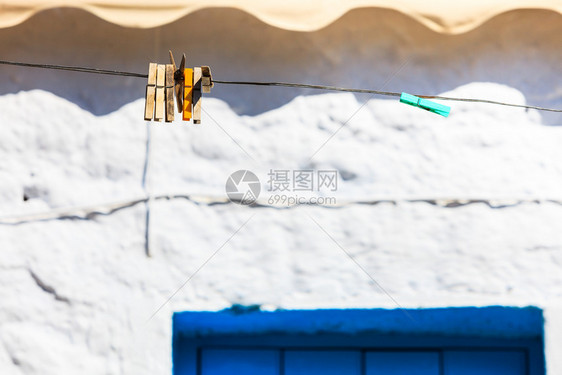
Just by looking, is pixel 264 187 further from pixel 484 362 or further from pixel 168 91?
pixel 484 362

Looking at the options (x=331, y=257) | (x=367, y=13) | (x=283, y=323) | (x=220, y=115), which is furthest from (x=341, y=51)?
(x=283, y=323)

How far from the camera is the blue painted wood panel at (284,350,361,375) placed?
9.61ft

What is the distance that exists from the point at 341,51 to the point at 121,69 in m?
0.93

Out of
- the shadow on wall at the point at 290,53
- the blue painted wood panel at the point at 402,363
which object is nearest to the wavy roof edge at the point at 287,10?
the shadow on wall at the point at 290,53

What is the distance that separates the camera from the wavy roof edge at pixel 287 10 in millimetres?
2555

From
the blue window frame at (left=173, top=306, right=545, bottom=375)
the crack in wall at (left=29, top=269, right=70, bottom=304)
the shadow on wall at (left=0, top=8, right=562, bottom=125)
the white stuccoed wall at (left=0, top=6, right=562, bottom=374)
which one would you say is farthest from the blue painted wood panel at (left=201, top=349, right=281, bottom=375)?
the shadow on wall at (left=0, top=8, right=562, bottom=125)

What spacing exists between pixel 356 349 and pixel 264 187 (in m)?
0.83

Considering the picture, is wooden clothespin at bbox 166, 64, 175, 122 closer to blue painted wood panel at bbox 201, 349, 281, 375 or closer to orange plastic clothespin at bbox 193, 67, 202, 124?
orange plastic clothespin at bbox 193, 67, 202, 124

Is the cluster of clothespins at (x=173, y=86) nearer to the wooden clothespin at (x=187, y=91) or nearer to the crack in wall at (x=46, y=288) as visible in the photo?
the wooden clothespin at (x=187, y=91)

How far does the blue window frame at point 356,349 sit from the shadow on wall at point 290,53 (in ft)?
3.20

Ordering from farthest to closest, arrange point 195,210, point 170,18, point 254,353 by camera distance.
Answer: point 254,353
point 195,210
point 170,18

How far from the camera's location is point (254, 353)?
295cm

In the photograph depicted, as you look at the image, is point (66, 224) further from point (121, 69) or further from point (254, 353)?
point (254, 353)

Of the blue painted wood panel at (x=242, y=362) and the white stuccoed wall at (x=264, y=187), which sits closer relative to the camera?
the white stuccoed wall at (x=264, y=187)
